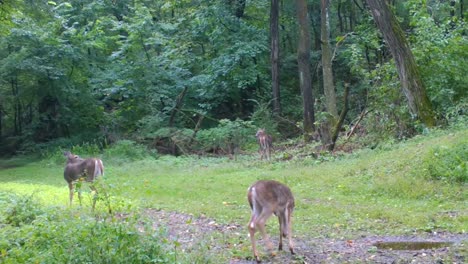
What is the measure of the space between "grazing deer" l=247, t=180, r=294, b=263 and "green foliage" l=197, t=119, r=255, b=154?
55.0 ft

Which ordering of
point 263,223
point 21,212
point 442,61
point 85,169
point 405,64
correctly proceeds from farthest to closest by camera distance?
point 442,61 → point 405,64 → point 85,169 → point 21,212 → point 263,223

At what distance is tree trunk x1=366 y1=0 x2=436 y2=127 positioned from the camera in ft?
62.9

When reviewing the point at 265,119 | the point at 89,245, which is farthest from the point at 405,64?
the point at 89,245

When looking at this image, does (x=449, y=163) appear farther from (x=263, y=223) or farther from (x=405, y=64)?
(x=405, y=64)

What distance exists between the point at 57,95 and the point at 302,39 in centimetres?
1427

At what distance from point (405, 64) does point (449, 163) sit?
24.4ft

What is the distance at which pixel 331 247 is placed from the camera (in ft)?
28.8

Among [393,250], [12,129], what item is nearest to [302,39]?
[393,250]

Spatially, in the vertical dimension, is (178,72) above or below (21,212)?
above

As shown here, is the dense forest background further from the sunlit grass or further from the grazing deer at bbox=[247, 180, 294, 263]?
the grazing deer at bbox=[247, 180, 294, 263]

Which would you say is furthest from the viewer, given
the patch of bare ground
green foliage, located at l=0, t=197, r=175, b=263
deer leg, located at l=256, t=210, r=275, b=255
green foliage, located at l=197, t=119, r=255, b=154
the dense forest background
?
the dense forest background

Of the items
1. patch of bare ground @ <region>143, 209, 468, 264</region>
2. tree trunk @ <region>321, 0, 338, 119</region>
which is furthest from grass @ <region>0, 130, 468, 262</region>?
tree trunk @ <region>321, 0, 338, 119</region>

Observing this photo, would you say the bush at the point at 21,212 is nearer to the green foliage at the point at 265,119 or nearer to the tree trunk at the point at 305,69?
the tree trunk at the point at 305,69

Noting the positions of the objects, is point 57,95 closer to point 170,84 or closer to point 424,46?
point 170,84
